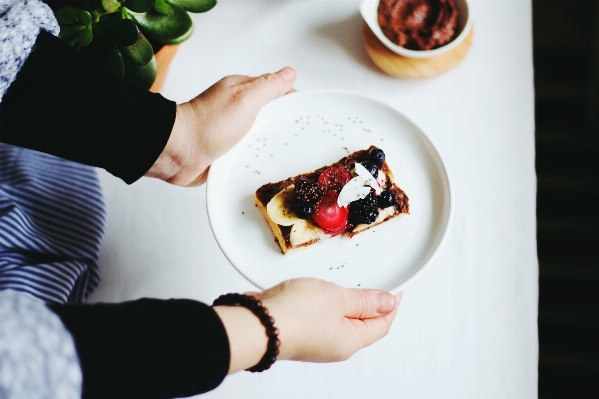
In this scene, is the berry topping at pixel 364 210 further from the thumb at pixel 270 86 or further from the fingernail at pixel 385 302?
the thumb at pixel 270 86

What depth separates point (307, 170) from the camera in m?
1.15

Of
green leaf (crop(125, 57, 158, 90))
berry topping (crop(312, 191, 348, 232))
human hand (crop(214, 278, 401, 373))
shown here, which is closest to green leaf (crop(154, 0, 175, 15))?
green leaf (crop(125, 57, 158, 90))

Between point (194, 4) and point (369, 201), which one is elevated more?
point (194, 4)

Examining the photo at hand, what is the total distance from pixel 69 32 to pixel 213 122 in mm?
313

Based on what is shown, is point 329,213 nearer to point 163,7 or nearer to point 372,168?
point 372,168

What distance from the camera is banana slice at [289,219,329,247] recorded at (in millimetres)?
1043

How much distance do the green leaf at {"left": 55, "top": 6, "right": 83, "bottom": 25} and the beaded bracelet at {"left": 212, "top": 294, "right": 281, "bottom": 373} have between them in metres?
0.60

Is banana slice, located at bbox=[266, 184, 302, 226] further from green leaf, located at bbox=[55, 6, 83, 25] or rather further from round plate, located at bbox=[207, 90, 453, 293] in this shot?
green leaf, located at bbox=[55, 6, 83, 25]

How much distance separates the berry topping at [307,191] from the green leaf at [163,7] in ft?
1.40

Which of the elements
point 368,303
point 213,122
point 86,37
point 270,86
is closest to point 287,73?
point 270,86

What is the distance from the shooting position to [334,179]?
1.07 m

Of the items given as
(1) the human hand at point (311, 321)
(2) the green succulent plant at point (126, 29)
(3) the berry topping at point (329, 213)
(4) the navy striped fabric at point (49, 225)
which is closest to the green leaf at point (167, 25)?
(2) the green succulent plant at point (126, 29)

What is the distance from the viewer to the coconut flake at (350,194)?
40.7 inches

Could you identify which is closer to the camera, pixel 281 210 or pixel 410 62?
pixel 281 210
